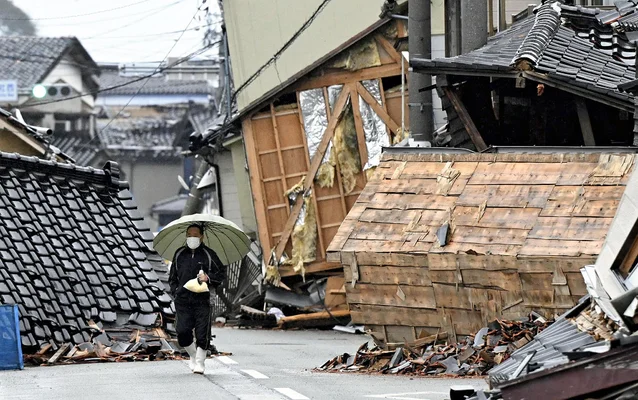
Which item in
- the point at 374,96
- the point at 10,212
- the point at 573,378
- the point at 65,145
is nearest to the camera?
the point at 573,378

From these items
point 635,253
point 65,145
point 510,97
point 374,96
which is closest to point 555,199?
point 510,97

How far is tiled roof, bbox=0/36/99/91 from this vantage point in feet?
205

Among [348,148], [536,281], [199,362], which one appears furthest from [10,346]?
[348,148]

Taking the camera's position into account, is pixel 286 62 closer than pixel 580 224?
No

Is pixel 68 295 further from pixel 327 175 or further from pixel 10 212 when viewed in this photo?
pixel 327 175

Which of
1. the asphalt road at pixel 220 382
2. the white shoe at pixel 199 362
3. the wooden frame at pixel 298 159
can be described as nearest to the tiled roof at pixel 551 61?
the asphalt road at pixel 220 382

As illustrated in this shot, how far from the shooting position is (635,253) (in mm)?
9836

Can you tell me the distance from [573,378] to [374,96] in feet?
63.3

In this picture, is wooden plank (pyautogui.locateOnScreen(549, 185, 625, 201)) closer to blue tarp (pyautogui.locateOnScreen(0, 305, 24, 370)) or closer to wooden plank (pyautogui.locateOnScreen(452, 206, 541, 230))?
wooden plank (pyautogui.locateOnScreen(452, 206, 541, 230))

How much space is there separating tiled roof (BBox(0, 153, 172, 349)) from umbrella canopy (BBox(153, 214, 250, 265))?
2342 mm

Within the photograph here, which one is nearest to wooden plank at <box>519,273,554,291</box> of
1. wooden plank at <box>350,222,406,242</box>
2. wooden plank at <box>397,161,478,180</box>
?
wooden plank at <box>350,222,406,242</box>

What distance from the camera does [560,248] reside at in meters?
14.9

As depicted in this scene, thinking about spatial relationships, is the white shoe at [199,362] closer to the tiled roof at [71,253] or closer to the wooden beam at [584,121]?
the tiled roof at [71,253]

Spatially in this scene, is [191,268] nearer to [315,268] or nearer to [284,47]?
[315,268]
